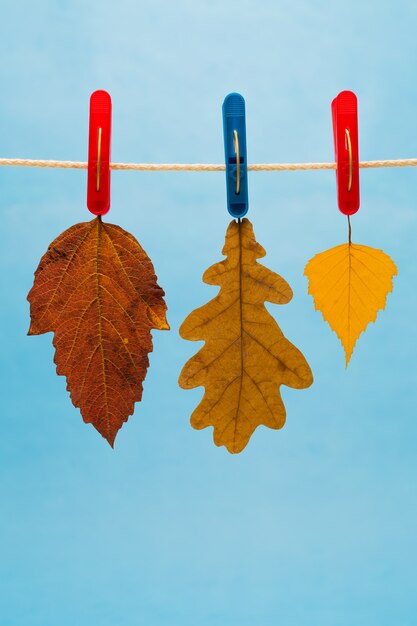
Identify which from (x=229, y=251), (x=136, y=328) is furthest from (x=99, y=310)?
(x=229, y=251)

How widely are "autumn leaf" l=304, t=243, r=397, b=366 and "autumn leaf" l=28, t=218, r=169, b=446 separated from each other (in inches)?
10.8

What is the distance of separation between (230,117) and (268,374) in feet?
1.37

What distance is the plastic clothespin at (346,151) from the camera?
1185 millimetres

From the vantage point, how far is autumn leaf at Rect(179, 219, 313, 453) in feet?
3.78

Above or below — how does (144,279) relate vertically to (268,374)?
above

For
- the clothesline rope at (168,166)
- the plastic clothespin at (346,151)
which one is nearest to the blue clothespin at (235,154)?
the clothesline rope at (168,166)

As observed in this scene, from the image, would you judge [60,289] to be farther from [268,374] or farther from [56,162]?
[268,374]

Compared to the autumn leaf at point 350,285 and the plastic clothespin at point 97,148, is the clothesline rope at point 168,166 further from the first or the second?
the autumn leaf at point 350,285

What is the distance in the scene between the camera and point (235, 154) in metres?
1.15

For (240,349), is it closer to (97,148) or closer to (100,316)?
(100,316)

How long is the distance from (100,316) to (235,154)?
1.10ft

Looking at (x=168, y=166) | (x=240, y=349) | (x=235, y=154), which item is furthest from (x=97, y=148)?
(x=240, y=349)

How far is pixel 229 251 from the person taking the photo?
3.78ft

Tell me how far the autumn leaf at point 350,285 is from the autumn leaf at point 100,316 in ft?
0.90
